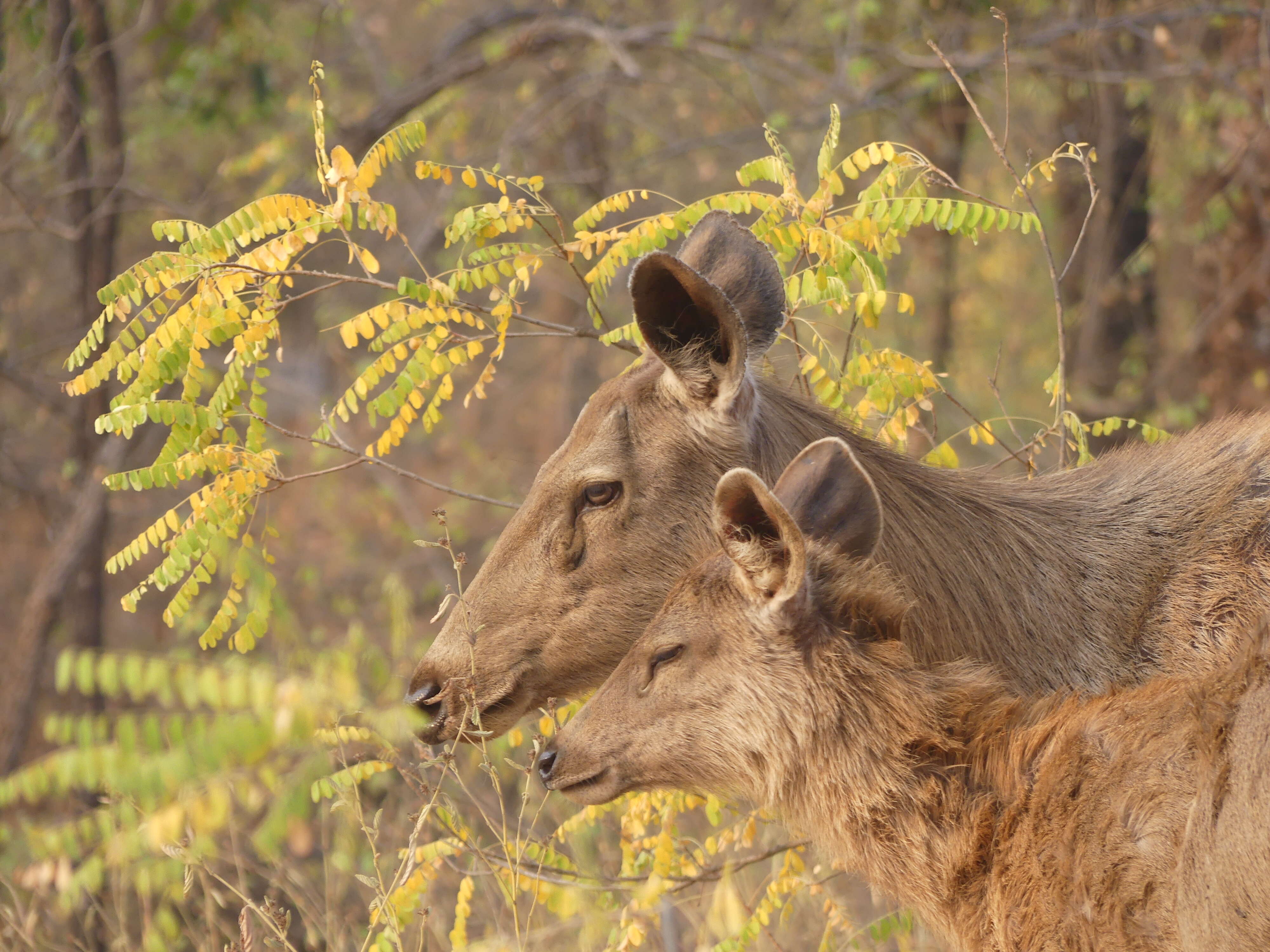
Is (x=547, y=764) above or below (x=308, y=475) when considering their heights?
below

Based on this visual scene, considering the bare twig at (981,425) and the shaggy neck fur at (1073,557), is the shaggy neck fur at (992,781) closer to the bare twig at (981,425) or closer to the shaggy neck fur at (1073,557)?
the shaggy neck fur at (1073,557)

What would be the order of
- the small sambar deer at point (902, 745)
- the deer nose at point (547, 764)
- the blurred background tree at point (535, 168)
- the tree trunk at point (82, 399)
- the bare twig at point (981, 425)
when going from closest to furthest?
the small sambar deer at point (902, 745) → the deer nose at point (547, 764) → the bare twig at point (981, 425) → the tree trunk at point (82, 399) → the blurred background tree at point (535, 168)

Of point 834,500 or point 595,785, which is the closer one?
point 834,500

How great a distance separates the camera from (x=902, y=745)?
4234 millimetres

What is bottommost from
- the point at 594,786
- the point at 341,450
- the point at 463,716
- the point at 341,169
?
the point at 594,786

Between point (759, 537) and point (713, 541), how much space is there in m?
0.61

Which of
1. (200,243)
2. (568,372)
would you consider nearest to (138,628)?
(568,372)

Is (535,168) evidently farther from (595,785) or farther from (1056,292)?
(595,785)

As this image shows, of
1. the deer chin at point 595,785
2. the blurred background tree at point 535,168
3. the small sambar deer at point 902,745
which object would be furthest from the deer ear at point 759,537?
the blurred background tree at point 535,168

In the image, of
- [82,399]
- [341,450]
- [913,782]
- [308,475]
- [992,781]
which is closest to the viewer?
[992,781]

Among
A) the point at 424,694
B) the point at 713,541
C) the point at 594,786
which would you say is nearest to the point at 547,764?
the point at 594,786

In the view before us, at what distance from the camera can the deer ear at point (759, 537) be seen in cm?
399

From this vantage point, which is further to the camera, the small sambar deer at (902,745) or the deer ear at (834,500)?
the deer ear at (834,500)

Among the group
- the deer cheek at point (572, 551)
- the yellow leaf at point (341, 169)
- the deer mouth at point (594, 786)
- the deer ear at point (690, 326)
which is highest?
the yellow leaf at point (341, 169)
